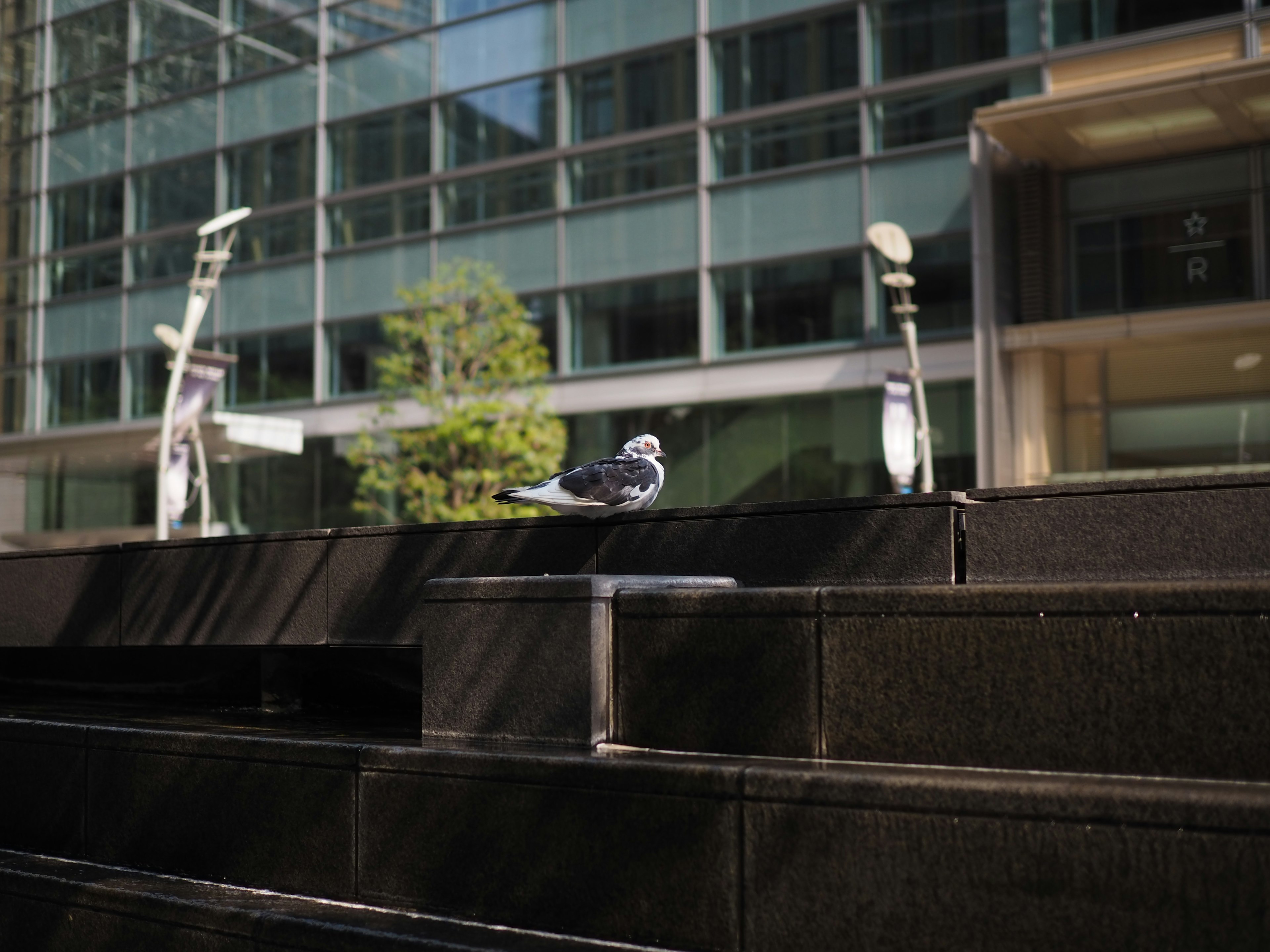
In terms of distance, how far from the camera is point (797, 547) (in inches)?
252

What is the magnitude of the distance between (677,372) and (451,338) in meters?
4.65

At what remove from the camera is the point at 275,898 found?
18.6 ft

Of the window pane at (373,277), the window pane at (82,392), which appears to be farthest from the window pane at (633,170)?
the window pane at (82,392)

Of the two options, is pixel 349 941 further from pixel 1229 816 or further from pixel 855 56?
pixel 855 56

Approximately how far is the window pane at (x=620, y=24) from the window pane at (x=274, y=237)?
8113 mm

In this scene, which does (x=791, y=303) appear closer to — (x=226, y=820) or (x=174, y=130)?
(x=174, y=130)

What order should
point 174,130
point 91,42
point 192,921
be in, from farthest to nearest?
1. point 91,42
2. point 174,130
3. point 192,921

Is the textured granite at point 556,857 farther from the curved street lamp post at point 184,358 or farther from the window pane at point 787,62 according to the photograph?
the window pane at point 787,62

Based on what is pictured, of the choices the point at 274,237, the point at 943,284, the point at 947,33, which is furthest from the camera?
the point at 274,237

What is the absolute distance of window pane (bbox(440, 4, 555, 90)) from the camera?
29.5 meters

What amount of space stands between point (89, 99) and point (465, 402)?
19531 mm

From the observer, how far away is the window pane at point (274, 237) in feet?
108

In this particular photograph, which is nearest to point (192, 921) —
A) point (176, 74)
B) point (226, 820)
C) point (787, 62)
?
point (226, 820)

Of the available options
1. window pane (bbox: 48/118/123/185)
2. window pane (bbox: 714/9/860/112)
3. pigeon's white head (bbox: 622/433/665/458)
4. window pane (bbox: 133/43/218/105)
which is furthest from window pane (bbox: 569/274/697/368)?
pigeon's white head (bbox: 622/433/665/458)
